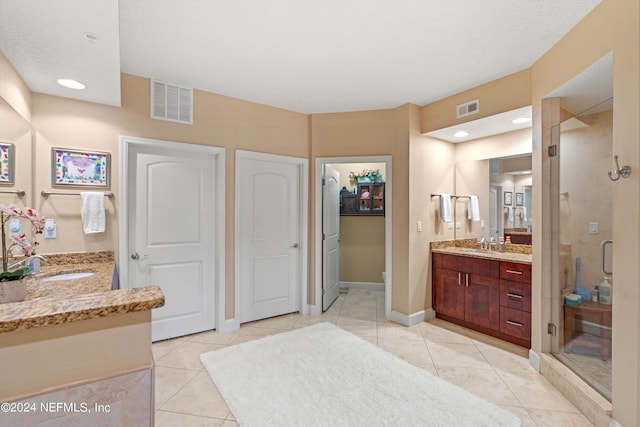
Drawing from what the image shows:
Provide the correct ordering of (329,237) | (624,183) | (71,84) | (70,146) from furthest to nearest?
(329,237)
(70,146)
(71,84)
(624,183)

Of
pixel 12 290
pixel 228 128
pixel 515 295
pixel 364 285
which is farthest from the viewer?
pixel 364 285

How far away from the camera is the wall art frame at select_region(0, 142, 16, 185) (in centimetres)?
186

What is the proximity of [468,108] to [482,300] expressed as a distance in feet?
6.60

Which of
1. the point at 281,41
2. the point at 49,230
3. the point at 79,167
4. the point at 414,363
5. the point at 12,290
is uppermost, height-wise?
the point at 281,41

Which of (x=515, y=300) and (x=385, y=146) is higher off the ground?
(x=385, y=146)

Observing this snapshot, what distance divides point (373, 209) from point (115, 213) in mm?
3627

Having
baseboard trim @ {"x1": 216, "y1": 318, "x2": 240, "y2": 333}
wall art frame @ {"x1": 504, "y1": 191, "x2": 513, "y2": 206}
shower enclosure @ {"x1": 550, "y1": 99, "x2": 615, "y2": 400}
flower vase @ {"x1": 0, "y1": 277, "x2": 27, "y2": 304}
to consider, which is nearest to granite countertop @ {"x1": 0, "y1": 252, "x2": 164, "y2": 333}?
flower vase @ {"x1": 0, "y1": 277, "x2": 27, "y2": 304}

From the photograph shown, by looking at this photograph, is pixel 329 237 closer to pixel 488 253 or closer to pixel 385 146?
pixel 385 146

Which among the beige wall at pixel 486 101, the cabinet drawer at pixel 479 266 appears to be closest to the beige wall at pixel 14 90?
the beige wall at pixel 486 101

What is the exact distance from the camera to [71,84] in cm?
226

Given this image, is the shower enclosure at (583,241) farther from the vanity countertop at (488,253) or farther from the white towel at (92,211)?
the white towel at (92,211)

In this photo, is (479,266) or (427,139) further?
(427,139)

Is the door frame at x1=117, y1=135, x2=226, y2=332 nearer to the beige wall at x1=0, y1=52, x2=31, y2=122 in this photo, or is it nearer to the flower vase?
the beige wall at x1=0, y1=52, x2=31, y2=122

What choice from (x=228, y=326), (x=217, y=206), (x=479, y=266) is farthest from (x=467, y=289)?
(x=217, y=206)
